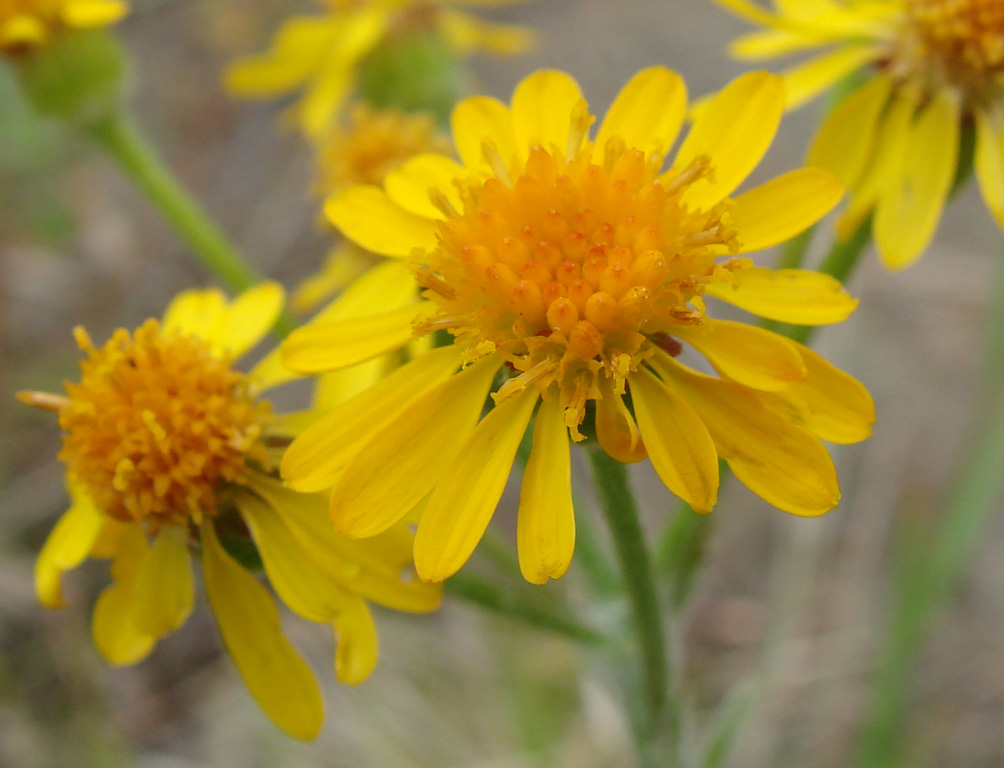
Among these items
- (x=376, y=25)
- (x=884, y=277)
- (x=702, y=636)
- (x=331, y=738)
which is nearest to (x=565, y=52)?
(x=884, y=277)

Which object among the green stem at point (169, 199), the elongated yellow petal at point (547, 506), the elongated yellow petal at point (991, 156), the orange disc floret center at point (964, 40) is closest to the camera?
the elongated yellow petal at point (547, 506)

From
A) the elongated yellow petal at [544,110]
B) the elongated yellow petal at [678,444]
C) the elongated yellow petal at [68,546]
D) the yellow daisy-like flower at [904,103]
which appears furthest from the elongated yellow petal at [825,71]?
the elongated yellow petal at [68,546]

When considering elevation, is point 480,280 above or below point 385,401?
above

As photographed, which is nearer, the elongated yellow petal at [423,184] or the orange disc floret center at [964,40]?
the elongated yellow petal at [423,184]

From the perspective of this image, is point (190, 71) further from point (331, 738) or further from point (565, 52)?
point (331, 738)

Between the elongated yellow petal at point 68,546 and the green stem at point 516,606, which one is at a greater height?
the green stem at point 516,606

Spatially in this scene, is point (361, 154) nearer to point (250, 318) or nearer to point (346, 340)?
point (250, 318)

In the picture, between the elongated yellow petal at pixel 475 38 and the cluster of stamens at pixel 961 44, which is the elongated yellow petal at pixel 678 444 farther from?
the elongated yellow petal at pixel 475 38
